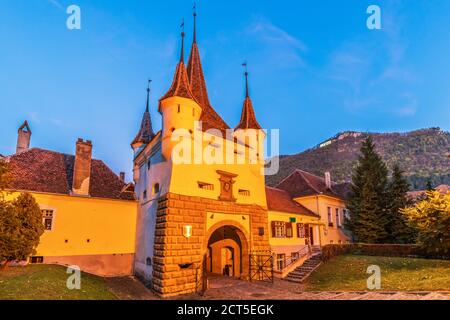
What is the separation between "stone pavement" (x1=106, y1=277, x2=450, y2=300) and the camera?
10.9 meters

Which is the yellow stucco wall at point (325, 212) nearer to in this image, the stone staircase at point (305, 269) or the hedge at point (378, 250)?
the hedge at point (378, 250)

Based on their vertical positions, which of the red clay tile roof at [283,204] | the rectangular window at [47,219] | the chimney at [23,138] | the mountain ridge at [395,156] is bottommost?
Answer: the rectangular window at [47,219]

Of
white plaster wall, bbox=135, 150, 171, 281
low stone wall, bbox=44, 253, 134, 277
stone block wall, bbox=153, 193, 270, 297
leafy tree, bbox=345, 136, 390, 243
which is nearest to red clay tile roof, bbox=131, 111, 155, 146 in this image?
white plaster wall, bbox=135, 150, 171, 281

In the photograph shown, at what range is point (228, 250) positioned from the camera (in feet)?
74.0

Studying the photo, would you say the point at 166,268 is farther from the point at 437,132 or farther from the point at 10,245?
the point at 437,132

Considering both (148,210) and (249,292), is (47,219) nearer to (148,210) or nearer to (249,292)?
(148,210)

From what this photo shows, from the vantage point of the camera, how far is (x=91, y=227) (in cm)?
1753

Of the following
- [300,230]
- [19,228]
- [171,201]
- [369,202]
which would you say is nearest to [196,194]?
[171,201]

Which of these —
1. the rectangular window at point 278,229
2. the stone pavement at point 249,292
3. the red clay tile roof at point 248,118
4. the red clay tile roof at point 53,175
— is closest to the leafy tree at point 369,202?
the rectangular window at point 278,229

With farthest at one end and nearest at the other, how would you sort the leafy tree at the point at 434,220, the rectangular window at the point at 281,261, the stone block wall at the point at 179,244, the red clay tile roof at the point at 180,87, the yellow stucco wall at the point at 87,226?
1. the rectangular window at the point at 281,261
2. the red clay tile roof at the point at 180,87
3. the yellow stucco wall at the point at 87,226
4. the stone block wall at the point at 179,244
5. the leafy tree at the point at 434,220

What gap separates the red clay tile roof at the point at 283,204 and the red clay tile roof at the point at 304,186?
1.36 metres

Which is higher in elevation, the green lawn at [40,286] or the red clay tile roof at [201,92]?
the red clay tile roof at [201,92]

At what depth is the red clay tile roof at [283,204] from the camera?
79.2ft

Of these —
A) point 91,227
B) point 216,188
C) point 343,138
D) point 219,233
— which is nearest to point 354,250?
point 219,233
